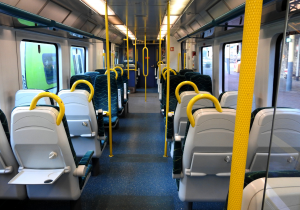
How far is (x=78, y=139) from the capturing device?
3.60m

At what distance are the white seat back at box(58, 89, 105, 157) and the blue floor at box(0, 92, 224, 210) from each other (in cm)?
52

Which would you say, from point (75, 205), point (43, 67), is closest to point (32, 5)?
point (43, 67)

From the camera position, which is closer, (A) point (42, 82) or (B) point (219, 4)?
(B) point (219, 4)

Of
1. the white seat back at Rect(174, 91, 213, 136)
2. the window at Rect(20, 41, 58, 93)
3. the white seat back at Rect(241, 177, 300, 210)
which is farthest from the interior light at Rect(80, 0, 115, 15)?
the white seat back at Rect(241, 177, 300, 210)

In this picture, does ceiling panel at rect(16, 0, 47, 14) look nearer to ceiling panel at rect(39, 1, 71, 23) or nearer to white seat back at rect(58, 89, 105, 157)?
ceiling panel at rect(39, 1, 71, 23)

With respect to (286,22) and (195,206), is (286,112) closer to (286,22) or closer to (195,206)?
(286,22)

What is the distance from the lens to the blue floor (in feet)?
9.47

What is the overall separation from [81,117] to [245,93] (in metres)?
2.78

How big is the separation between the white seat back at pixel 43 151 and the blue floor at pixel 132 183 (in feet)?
2.47

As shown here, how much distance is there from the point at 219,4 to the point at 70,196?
4280 mm

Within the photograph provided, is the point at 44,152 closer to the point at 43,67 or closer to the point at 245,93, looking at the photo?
the point at 245,93

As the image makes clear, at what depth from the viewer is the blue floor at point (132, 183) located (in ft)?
9.47

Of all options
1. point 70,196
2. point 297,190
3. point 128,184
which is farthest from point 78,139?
point 297,190

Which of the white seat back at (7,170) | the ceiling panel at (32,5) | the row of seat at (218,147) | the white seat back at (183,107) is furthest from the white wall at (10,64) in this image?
the row of seat at (218,147)
